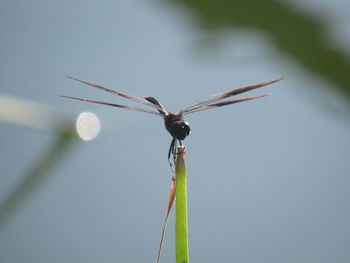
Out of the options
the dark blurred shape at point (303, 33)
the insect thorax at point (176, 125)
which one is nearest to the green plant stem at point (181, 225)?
the insect thorax at point (176, 125)

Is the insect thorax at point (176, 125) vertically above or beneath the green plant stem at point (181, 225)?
above

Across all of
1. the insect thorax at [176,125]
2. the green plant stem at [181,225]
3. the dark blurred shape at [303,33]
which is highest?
the dark blurred shape at [303,33]

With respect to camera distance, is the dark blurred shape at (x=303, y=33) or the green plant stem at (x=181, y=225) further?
the dark blurred shape at (x=303, y=33)

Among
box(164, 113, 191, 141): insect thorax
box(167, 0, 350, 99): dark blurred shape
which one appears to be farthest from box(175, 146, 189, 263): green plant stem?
box(167, 0, 350, 99): dark blurred shape

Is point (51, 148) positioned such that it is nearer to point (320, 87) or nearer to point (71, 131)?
point (71, 131)

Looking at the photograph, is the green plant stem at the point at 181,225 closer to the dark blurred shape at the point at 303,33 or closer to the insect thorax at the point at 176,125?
the insect thorax at the point at 176,125

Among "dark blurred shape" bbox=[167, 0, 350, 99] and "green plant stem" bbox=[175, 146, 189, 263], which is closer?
"green plant stem" bbox=[175, 146, 189, 263]


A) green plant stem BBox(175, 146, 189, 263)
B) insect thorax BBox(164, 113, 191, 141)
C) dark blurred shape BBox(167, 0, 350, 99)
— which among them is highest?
dark blurred shape BBox(167, 0, 350, 99)

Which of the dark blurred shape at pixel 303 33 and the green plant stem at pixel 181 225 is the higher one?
the dark blurred shape at pixel 303 33

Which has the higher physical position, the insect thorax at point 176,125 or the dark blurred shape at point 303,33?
the dark blurred shape at point 303,33

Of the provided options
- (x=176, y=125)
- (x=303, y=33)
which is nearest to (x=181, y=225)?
(x=176, y=125)

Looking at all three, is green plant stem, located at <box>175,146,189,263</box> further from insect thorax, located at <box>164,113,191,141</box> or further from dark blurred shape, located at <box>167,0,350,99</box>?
dark blurred shape, located at <box>167,0,350,99</box>

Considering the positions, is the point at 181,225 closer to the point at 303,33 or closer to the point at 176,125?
the point at 176,125
